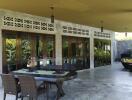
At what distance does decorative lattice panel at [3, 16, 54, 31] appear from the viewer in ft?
30.9

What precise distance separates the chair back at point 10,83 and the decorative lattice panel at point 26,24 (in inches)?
145

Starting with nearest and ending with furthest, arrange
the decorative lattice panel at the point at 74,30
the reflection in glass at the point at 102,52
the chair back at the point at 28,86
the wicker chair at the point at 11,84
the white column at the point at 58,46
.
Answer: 1. the chair back at the point at 28,86
2. the wicker chair at the point at 11,84
3. the white column at the point at 58,46
4. the decorative lattice panel at the point at 74,30
5. the reflection in glass at the point at 102,52

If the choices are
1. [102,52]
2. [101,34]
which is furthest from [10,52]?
[102,52]

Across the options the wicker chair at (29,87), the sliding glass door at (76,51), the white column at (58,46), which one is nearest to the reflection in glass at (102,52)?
the sliding glass door at (76,51)

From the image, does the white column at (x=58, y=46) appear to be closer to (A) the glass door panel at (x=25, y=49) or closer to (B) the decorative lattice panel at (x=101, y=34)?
(A) the glass door panel at (x=25, y=49)

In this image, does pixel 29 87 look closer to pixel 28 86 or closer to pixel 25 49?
pixel 28 86

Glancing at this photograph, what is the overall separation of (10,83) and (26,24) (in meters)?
4.66

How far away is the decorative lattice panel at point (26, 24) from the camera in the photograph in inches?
371

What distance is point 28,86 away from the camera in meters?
5.80

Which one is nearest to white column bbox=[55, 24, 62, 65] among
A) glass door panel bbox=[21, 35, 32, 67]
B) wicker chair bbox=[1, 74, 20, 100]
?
glass door panel bbox=[21, 35, 32, 67]

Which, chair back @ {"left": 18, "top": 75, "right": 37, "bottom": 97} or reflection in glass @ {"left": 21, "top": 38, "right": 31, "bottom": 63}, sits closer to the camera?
chair back @ {"left": 18, "top": 75, "right": 37, "bottom": 97}

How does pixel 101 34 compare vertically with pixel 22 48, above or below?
above

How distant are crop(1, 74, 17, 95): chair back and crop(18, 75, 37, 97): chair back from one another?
245 millimetres

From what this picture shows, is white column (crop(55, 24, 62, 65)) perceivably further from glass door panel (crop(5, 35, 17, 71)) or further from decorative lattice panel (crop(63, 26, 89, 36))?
glass door panel (crop(5, 35, 17, 71))
